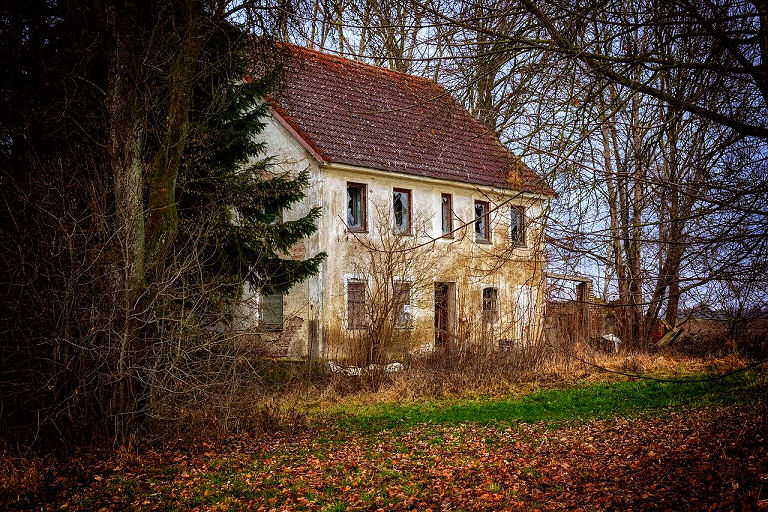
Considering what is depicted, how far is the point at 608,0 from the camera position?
19.3 feet

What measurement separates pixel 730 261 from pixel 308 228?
367 inches

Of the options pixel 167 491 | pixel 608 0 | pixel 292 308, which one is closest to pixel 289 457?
pixel 167 491

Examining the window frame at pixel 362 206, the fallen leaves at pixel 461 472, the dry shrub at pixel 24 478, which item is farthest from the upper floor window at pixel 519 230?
the window frame at pixel 362 206

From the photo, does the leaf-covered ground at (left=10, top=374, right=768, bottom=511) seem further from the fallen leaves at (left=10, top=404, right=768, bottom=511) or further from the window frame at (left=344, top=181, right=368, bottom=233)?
the window frame at (left=344, top=181, right=368, bottom=233)

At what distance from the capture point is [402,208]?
2272 cm

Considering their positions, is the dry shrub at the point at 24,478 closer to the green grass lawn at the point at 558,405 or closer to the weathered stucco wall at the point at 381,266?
the green grass lawn at the point at 558,405

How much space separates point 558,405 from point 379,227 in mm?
6597

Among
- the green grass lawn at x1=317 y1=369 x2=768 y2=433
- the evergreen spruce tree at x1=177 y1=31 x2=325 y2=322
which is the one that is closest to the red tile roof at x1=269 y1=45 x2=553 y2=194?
the evergreen spruce tree at x1=177 y1=31 x2=325 y2=322

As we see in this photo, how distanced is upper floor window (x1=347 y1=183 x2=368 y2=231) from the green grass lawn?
28.2 feet

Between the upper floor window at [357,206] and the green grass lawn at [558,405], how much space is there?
338 inches

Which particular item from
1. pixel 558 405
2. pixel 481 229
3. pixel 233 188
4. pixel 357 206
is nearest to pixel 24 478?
pixel 233 188

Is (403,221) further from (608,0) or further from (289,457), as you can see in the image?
(608,0)

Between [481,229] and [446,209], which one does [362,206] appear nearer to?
[446,209]

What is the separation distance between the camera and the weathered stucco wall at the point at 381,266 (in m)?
17.1
